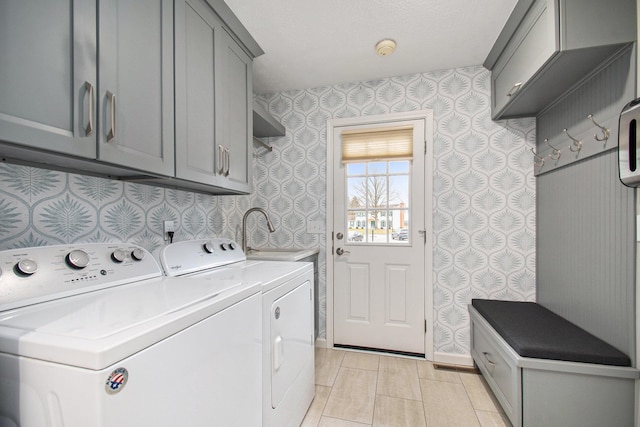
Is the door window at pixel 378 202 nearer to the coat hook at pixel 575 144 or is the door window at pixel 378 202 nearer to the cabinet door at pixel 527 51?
the cabinet door at pixel 527 51

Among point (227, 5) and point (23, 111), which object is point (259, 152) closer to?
point (227, 5)

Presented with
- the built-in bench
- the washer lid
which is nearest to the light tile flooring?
the built-in bench

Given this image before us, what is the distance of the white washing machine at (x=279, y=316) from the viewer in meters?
1.20

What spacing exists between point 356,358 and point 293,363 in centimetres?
111

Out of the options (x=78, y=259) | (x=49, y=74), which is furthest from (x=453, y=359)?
(x=49, y=74)

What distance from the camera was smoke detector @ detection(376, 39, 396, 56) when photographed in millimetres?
1933

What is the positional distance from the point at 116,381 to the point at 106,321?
0.55 ft

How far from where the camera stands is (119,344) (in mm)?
542

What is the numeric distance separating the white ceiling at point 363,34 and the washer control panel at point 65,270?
1.51m

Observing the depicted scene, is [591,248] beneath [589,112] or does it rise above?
beneath

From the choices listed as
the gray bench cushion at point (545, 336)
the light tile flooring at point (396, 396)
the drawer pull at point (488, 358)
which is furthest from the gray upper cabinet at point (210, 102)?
the drawer pull at point (488, 358)

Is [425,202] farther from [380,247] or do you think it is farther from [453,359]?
[453,359]

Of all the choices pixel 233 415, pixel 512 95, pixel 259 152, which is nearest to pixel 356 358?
pixel 233 415

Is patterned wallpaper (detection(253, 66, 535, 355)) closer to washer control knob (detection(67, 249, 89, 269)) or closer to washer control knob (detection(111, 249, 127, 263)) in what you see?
washer control knob (detection(111, 249, 127, 263))
